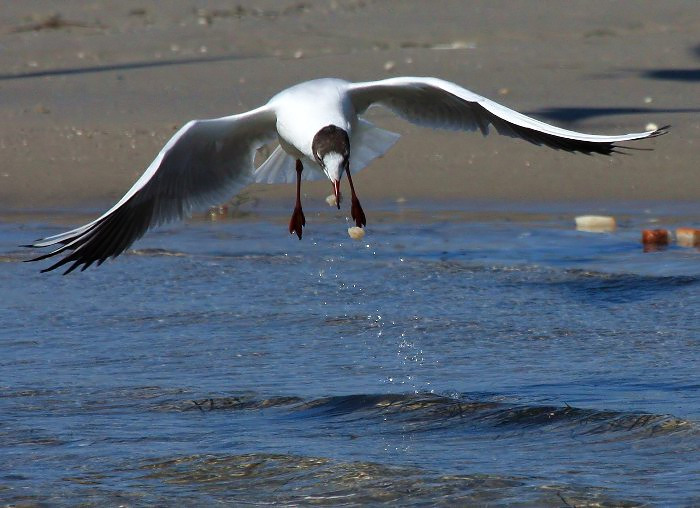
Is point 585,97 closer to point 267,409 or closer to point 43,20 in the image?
point 267,409

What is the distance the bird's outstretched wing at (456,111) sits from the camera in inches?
203

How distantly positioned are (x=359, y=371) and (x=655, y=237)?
2.32m

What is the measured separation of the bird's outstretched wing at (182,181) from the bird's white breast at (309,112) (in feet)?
0.35

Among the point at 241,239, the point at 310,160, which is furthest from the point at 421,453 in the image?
the point at 241,239

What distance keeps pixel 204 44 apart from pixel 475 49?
2.53 meters


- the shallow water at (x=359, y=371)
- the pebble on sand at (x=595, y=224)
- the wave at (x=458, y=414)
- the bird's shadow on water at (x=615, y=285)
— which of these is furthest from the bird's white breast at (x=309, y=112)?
the pebble on sand at (x=595, y=224)

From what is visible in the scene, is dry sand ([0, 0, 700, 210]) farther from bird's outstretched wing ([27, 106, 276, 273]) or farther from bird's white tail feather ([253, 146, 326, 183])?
bird's outstretched wing ([27, 106, 276, 273])

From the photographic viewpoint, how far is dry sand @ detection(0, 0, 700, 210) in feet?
28.2

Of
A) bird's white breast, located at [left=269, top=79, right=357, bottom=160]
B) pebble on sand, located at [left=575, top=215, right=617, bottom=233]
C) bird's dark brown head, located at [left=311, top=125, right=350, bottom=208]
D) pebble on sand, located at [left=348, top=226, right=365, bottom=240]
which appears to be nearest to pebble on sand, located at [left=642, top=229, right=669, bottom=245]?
pebble on sand, located at [left=575, top=215, right=617, bottom=233]

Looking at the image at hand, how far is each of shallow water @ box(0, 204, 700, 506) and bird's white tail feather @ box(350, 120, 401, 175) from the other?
64 centimetres

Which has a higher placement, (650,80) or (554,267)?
(650,80)

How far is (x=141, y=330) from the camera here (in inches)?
231

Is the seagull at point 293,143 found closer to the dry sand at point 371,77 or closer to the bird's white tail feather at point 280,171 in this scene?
the bird's white tail feather at point 280,171

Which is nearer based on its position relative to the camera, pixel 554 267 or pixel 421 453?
pixel 421 453
